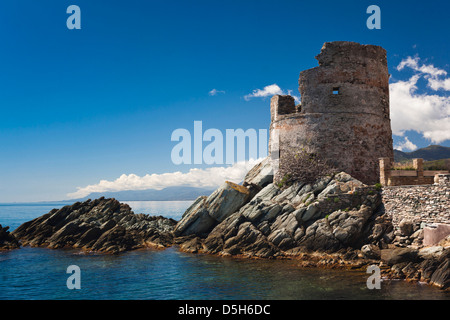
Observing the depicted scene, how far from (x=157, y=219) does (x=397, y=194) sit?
23.2 metres

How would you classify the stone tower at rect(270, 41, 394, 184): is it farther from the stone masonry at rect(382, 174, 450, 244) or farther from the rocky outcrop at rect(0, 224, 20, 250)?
the rocky outcrop at rect(0, 224, 20, 250)

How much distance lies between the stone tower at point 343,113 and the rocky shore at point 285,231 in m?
3.06

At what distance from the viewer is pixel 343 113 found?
90.4 ft

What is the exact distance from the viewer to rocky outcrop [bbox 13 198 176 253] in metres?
28.3

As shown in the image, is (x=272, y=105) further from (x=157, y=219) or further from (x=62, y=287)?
(x=62, y=287)

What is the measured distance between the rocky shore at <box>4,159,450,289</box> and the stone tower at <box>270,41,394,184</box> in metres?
3.06

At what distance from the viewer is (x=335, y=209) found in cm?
2338

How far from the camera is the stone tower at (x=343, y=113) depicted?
2738 cm

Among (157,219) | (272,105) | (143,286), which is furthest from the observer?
(157,219)

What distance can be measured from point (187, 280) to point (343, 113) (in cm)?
1764

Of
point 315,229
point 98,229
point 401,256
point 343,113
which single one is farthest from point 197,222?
point 401,256

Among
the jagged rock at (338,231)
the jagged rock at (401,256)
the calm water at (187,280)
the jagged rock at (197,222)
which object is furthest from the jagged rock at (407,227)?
the jagged rock at (197,222)

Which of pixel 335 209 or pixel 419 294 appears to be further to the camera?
pixel 335 209
